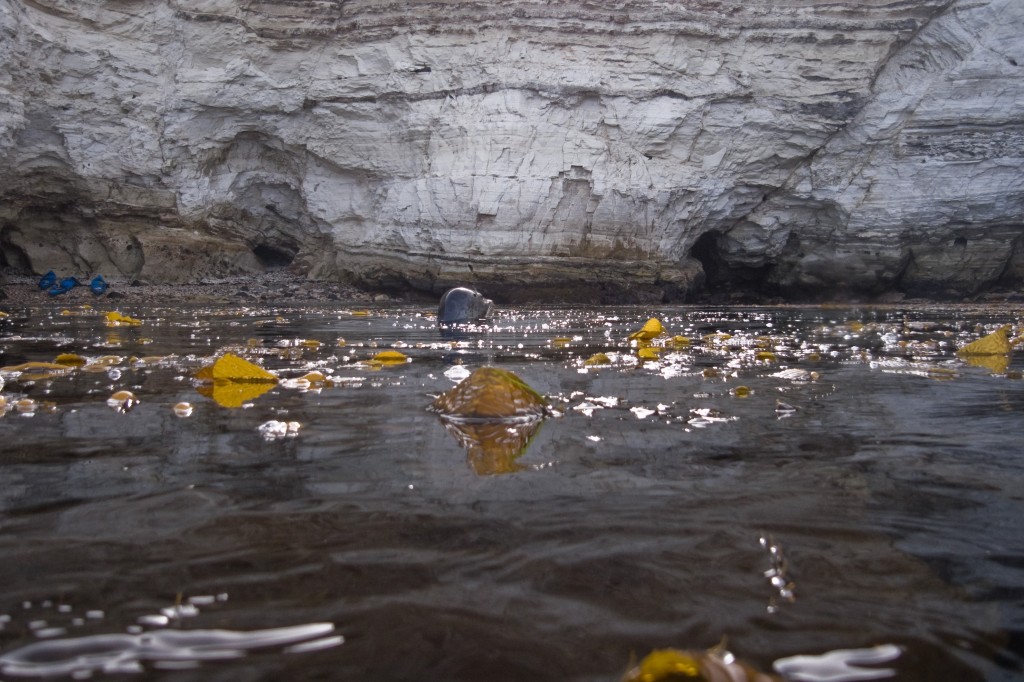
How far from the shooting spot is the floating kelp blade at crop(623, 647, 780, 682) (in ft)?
2.61

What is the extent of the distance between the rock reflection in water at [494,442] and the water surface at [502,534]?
0.02m

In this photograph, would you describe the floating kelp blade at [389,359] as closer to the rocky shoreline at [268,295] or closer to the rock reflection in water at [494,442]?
the rock reflection in water at [494,442]

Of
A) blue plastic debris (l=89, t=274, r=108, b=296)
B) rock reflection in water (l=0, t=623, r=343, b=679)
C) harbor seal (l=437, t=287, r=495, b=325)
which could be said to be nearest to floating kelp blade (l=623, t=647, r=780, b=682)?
rock reflection in water (l=0, t=623, r=343, b=679)

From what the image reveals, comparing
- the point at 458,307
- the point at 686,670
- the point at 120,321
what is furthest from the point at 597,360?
the point at 120,321

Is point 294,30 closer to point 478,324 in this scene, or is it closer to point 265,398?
point 478,324

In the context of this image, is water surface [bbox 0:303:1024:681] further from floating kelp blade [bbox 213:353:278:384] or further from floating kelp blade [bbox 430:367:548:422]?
floating kelp blade [bbox 213:353:278:384]

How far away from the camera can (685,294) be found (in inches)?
551

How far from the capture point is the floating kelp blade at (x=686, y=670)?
795mm

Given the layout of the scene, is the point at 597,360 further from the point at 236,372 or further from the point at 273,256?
the point at 273,256

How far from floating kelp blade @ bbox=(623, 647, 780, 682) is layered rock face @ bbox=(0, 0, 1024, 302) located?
12482 millimetres

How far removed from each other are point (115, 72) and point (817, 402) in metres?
14.2

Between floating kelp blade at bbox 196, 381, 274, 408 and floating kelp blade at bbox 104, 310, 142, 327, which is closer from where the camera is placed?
floating kelp blade at bbox 196, 381, 274, 408

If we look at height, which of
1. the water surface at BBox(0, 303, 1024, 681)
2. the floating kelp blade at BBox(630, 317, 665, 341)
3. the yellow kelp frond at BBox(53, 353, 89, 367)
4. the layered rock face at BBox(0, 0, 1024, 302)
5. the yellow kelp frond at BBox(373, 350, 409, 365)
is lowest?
the water surface at BBox(0, 303, 1024, 681)

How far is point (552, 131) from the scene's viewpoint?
13.6 meters
